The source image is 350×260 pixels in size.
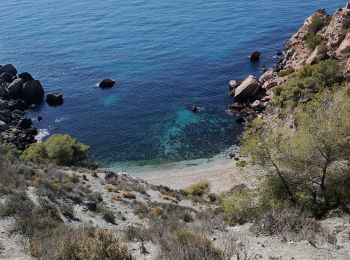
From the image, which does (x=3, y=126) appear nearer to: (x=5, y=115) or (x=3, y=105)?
(x=5, y=115)

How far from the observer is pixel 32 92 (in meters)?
77.8

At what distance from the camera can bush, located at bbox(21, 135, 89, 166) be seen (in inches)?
2085

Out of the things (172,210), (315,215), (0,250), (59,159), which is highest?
(0,250)

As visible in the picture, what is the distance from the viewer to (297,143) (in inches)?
1070

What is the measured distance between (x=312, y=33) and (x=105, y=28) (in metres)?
53.2

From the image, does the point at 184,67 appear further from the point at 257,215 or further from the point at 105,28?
the point at 257,215

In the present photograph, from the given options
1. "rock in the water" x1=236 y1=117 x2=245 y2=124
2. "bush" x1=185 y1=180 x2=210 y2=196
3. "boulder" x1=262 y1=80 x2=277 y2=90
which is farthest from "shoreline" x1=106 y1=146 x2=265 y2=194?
"boulder" x1=262 y1=80 x2=277 y2=90

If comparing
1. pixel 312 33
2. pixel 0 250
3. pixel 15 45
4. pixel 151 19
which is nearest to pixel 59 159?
pixel 0 250

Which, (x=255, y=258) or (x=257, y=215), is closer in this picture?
(x=255, y=258)

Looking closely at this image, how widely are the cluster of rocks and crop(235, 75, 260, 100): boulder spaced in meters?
31.6

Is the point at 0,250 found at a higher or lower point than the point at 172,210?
higher

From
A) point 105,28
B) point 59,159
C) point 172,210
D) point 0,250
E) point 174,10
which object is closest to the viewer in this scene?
point 0,250

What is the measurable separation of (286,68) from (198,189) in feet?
117

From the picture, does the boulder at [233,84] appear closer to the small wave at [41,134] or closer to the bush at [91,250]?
the small wave at [41,134]
